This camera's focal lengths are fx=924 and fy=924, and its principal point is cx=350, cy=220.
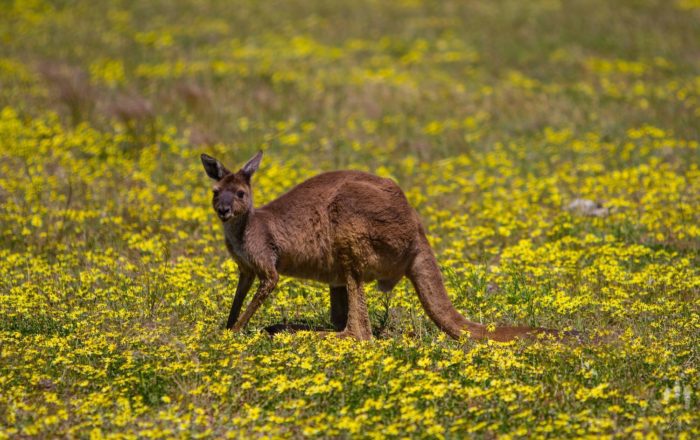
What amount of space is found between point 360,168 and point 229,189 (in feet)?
19.4

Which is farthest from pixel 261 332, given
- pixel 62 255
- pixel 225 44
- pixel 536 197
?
pixel 225 44

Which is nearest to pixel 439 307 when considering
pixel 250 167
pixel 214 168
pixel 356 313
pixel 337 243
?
pixel 356 313

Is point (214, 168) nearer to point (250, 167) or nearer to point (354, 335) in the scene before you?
point (250, 167)

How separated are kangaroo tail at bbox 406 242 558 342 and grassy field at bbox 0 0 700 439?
198 mm

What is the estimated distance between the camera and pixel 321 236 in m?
7.57

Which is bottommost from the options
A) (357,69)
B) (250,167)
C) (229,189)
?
(357,69)

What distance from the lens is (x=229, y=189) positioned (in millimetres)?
7297

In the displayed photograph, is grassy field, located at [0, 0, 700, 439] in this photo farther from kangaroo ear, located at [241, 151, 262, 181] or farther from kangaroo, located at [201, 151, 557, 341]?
kangaroo ear, located at [241, 151, 262, 181]

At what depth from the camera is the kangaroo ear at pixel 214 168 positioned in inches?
287

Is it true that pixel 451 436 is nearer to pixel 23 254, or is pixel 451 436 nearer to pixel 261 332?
pixel 261 332

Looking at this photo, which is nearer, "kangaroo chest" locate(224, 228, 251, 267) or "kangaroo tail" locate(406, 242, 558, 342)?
Answer: "kangaroo tail" locate(406, 242, 558, 342)

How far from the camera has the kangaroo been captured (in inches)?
290

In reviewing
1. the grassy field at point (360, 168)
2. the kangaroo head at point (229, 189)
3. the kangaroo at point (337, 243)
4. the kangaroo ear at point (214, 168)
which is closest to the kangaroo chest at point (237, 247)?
the kangaroo at point (337, 243)

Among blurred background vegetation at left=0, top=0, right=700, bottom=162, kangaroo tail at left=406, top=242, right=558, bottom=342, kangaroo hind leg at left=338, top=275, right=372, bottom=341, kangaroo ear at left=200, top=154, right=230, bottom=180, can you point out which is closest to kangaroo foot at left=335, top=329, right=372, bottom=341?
kangaroo hind leg at left=338, top=275, right=372, bottom=341
